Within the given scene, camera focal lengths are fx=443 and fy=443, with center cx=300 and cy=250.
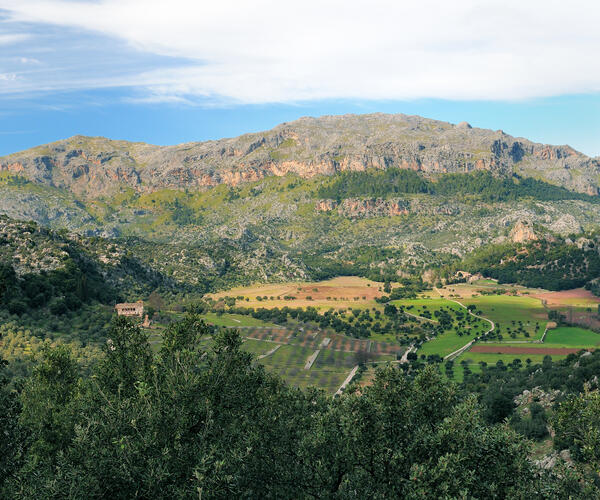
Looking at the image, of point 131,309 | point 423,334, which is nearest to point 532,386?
point 423,334

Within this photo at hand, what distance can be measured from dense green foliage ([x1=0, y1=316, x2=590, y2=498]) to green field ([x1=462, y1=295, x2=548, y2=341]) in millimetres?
123631

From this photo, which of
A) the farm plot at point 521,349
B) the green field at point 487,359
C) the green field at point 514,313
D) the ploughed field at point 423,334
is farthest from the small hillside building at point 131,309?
the green field at point 514,313

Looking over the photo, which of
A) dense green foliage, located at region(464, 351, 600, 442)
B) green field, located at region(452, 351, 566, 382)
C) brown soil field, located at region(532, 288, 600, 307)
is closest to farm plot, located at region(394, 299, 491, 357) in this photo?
green field, located at region(452, 351, 566, 382)

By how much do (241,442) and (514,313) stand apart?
528ft

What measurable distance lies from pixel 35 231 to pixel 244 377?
12234 cm

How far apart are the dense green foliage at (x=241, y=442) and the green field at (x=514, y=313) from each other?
12363cm

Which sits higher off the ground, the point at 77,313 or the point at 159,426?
the point at 159,426

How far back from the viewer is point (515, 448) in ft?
81.0

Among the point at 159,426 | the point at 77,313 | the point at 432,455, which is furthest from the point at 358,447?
the point at 77,313

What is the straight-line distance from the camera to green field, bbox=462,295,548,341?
14200 cm

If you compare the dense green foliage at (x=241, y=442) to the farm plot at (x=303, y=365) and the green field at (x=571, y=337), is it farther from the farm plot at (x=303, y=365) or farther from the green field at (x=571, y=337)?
the green field at (x=571, y=337)

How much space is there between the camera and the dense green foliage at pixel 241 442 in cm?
2086

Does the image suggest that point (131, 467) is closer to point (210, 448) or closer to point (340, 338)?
point (210, 448)

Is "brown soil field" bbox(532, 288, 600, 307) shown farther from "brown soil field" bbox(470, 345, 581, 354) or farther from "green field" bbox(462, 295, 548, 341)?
"brown soil field" bbox(470, 345, 581, 354)
